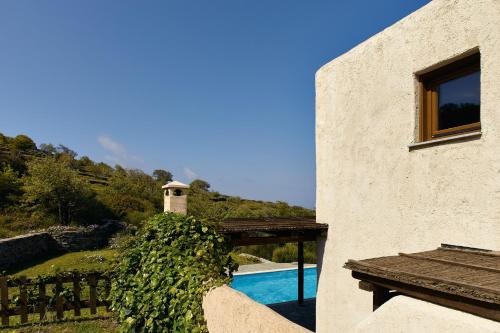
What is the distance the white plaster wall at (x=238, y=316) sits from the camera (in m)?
3.60

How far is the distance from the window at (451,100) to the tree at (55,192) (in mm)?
26770

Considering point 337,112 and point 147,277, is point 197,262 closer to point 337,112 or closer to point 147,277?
point 147,277

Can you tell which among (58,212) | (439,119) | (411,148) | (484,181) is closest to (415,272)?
(484,181)

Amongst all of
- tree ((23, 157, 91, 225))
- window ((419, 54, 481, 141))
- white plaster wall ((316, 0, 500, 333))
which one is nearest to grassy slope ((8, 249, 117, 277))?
tree ((23, 157, 91, 225))

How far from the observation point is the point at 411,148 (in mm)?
5594

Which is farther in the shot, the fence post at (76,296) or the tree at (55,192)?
the tree at (55,192)

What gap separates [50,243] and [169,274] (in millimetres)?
19758

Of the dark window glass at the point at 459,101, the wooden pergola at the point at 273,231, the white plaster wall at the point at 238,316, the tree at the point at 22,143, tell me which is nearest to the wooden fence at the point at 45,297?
the wooden pergola at the point at 273,231

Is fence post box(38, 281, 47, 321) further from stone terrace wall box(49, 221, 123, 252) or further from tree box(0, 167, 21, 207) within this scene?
tree box(0, 167, 21, 207)

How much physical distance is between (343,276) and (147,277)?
4.27 m

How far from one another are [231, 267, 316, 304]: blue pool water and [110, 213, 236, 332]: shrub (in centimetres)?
1019

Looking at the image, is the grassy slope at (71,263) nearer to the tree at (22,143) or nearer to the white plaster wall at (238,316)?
the white plaster wall at (238,316)

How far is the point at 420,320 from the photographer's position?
2.59m

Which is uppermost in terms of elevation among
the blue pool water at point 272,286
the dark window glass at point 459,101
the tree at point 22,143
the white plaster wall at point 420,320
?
the tree at point 22,143
